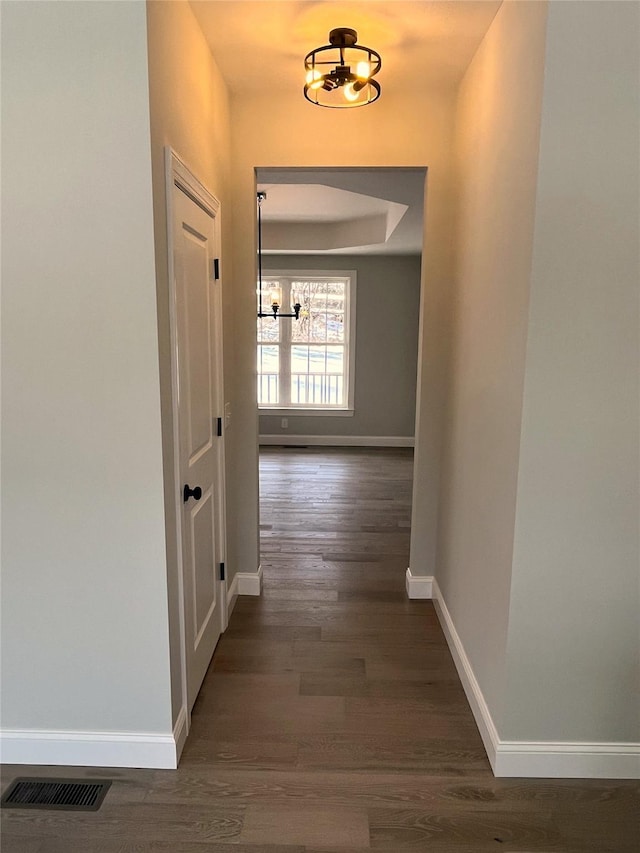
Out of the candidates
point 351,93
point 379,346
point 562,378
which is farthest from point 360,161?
point 379,346

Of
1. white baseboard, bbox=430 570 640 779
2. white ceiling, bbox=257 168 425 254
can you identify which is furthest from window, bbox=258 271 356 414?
white baseboard, bbox=430 570 640 779

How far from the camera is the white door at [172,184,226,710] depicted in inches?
81.2

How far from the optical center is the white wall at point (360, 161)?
2836 mm

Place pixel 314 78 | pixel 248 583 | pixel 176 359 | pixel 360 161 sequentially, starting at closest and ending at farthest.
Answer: pixel 176 359 < pixel 314 78 < pixel 360 161 < pixel 248 583

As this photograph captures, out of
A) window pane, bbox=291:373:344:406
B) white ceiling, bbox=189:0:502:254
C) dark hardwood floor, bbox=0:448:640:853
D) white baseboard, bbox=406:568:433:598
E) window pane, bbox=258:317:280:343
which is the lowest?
dark hardwood floor, bbox=0:448:640:853

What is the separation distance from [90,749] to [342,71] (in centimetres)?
269

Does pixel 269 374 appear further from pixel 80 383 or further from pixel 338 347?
pixel 80 383

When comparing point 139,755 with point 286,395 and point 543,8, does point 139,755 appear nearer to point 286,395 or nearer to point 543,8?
point 543,8

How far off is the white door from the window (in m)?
4.98

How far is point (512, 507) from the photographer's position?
72.7 inches

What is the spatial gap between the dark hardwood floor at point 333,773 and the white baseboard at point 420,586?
0.07 meters

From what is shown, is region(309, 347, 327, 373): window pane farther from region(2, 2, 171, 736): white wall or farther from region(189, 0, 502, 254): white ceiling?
region(2, 2, 171, 736): white wall

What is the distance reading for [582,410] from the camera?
68.8 inches

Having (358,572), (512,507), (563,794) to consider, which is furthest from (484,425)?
(358,572)
